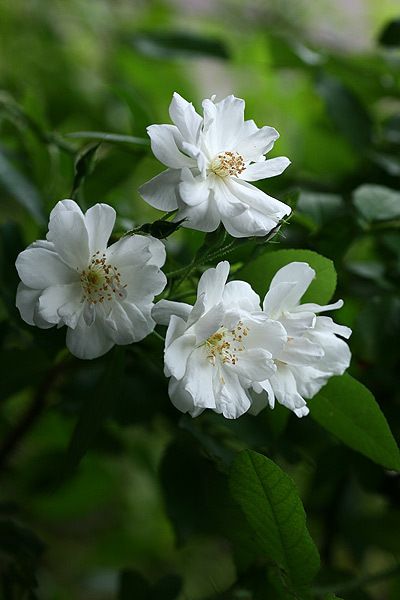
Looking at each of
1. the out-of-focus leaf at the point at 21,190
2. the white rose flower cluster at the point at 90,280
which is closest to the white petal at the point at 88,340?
the white rose flower cluster at the point at 90,280

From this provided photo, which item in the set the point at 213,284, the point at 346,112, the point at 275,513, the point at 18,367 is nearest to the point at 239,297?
the point at 213,284

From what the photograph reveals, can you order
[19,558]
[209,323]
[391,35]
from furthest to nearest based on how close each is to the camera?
[391,35] → [19,558] → [209,323]

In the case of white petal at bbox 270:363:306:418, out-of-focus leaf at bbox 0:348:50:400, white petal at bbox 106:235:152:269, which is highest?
white petal at bbox 106:235:152:269

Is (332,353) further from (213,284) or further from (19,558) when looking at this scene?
(19,558)

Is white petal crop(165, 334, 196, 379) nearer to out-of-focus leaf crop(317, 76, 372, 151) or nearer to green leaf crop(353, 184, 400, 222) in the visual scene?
green leaf crop(353, 184, 400, 222)

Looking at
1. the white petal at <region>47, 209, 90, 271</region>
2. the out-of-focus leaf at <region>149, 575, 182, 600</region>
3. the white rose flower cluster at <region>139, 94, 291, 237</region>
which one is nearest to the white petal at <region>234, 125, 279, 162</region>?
the white rose flower cluster at <region>139, 94, 291, 237</region>

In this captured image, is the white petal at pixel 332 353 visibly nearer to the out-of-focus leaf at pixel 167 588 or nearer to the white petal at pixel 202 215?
the white petal at pixel 202 215

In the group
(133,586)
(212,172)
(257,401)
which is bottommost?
(133,586)
